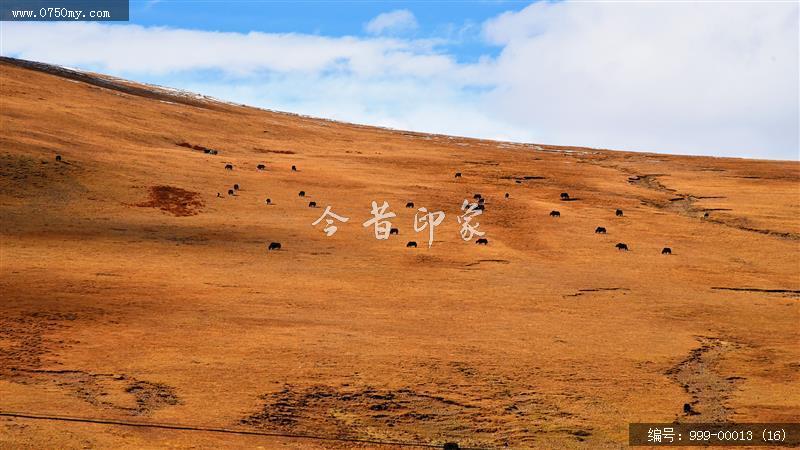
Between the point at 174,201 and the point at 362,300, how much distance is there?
40.1ft

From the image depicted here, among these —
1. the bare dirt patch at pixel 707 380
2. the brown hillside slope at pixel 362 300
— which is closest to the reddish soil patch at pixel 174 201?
the brown hillside slope at pixel 362 300

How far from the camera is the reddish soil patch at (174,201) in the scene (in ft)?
105

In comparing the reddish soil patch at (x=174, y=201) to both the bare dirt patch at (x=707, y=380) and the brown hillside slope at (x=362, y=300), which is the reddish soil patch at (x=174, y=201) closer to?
the brown hillside slope at (x=362, y=300)

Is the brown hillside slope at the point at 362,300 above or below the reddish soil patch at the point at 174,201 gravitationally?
below

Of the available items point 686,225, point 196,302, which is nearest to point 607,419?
point 196,302

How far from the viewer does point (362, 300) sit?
23.0m

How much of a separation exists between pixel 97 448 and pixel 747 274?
67.3 feet

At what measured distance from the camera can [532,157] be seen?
54.9 m

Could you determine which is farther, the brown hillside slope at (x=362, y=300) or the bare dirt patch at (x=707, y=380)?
the bare dirt patch at (x=707, y=380)

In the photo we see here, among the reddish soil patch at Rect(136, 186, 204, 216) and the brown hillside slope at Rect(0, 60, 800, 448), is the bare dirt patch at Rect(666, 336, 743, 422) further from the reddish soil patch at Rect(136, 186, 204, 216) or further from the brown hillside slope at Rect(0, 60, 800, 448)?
the reddish soil patch at Rect(136, 186, 204, 216)

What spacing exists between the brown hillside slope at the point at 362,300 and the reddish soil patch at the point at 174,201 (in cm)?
13

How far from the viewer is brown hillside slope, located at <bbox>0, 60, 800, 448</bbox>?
1594 centimetres

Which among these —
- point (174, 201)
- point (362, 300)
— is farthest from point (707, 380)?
point (174, 201)

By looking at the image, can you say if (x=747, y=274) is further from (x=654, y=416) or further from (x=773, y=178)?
(x=773, y=178)
